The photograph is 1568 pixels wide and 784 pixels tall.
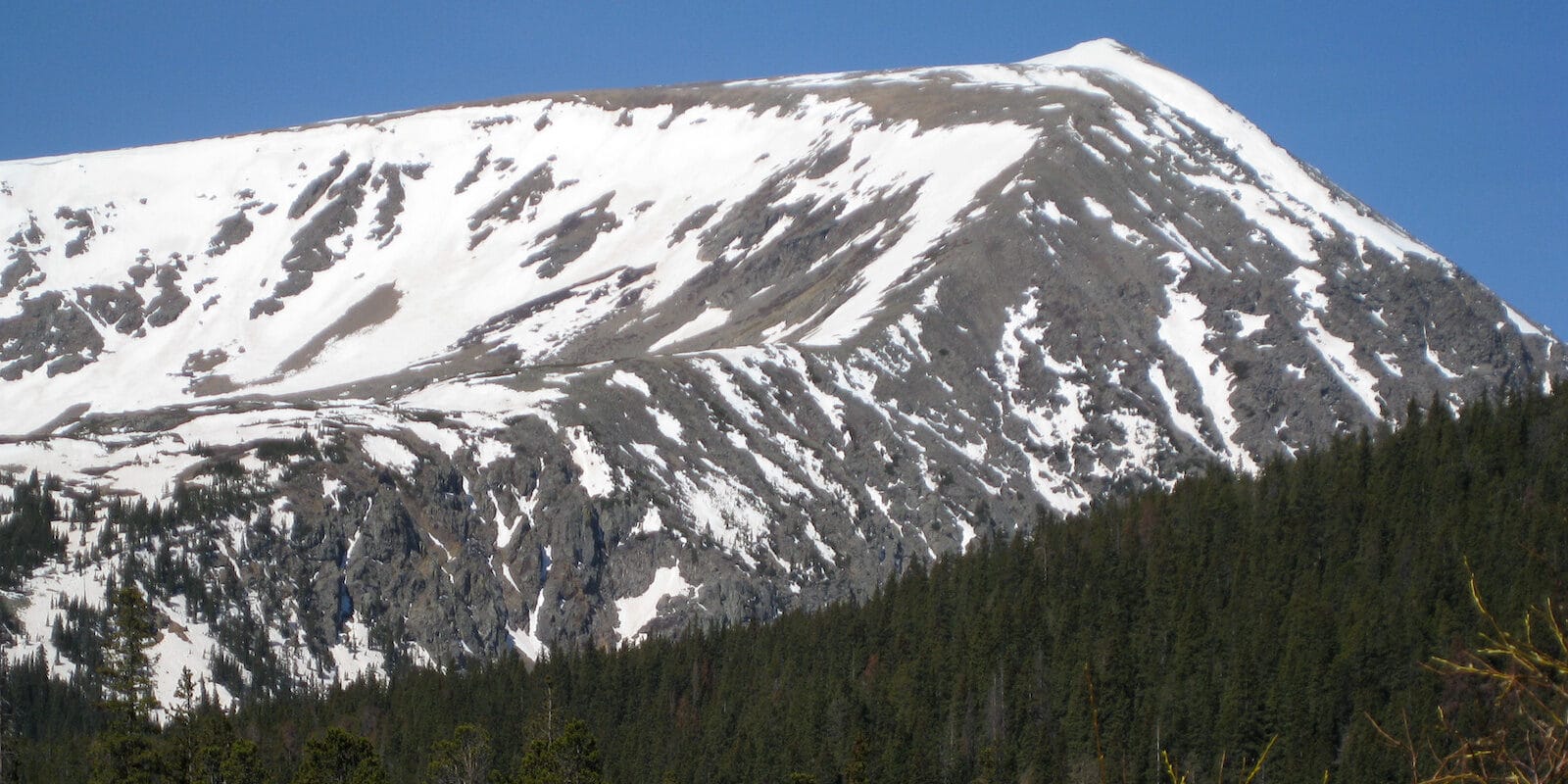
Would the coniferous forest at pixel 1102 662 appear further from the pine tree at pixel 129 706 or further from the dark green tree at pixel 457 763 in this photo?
the pine tree at pixel 129 706

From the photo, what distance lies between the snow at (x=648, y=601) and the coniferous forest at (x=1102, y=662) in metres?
35.0

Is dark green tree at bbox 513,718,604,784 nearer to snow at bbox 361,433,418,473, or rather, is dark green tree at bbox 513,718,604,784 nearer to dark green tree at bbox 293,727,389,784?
dark green tree at bbox 293,727,389,784

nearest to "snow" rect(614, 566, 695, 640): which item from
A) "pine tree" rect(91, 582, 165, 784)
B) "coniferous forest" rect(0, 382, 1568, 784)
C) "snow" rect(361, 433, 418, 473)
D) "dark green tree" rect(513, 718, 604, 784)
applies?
"snow" rect(361, 433, 418, 473)

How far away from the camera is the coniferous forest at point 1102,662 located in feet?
366

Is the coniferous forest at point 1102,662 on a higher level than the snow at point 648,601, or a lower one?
lower

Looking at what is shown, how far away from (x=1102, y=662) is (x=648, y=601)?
74.8 meters

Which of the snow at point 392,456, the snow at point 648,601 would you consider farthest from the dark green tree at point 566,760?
the snow at point 392,456

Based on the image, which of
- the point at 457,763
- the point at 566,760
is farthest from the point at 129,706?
the point at 457,763

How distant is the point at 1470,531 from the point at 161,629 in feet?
341

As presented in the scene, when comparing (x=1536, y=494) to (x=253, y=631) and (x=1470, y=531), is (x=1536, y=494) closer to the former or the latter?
(x=1470, y=531)

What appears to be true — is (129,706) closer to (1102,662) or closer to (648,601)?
(1102,662)

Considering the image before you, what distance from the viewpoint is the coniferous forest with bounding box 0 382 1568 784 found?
111688mm

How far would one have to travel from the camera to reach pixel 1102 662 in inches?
4897

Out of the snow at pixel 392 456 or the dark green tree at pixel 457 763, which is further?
the snow at pixel 392 456
